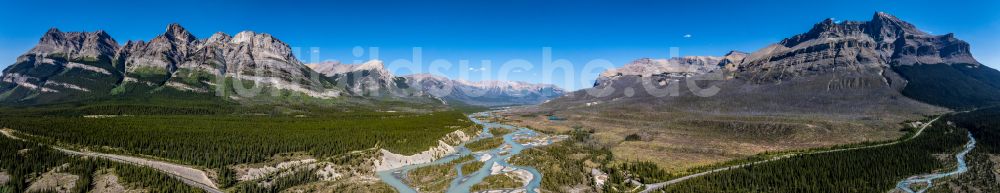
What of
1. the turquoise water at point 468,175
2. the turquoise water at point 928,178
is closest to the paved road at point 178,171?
the turquoise water at point 468,175

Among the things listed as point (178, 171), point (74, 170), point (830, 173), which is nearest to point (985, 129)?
point (830, 173)

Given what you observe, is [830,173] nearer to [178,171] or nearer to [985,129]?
[985,129]

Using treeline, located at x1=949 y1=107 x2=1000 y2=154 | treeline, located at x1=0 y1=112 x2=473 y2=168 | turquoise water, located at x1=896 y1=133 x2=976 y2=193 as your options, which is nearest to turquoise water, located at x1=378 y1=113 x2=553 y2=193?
treeline, located at x1=0 y1=112 x2=473 y2=168

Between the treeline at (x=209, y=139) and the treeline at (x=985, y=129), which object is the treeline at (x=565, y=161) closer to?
the treeline at (x=209, y=139)

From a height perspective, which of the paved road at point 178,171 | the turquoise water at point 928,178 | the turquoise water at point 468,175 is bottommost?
the turquoise water at point 468,175

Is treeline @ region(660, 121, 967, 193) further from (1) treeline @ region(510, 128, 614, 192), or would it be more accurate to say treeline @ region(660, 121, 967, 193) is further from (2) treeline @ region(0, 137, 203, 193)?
(2) treeline @ region(0, 137, 203, 193)

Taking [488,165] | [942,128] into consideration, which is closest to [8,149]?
[488,165]

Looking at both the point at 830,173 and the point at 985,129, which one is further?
the point at 985,129
